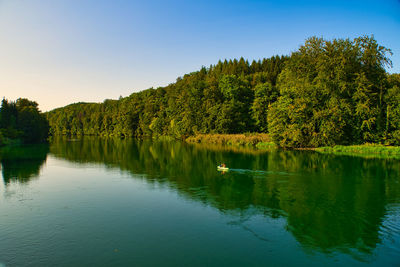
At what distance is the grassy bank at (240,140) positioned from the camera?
62434 mm

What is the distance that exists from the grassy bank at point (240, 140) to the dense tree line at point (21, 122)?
167 feet

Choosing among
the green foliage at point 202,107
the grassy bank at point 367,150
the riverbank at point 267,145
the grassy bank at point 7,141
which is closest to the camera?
the grassy bank at point 367,150

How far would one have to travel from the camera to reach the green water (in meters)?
12.0

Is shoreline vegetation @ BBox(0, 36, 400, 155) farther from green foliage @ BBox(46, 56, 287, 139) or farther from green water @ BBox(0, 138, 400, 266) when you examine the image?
green water @ BBox(0, 138, 400, 266)

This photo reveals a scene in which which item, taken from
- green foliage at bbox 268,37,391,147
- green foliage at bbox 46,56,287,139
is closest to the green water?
green foliage at bbox 268,37,391,147

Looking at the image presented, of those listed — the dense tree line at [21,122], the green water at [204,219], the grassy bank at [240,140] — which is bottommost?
the green water at [204,219]

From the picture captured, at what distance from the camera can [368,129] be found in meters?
48.3

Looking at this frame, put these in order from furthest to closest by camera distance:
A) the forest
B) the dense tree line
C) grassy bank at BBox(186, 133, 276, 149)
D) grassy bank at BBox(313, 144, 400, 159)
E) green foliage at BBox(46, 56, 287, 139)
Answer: green foliage at BBox(46, 56, 287, 139) < the dense tree line < grassy bank at BBox(186, 133, 276, 149) < the forest < grassy bank at BBox(313, 144, 400, 159)

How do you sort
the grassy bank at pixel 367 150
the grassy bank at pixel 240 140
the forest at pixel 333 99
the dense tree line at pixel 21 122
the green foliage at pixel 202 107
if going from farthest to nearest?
1. the green foliage at pixel 202 107
2. the dense tree line at pixel 21 122
3. the grassy bank at pixel 240 140
4. the forest at pixel 333 99
5. the grassy bank at pixel 367 150

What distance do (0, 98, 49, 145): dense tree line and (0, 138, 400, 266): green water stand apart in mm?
58682

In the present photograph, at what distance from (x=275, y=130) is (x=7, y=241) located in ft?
164

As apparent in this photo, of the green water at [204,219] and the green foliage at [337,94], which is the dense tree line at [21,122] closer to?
the green water at [204,219]

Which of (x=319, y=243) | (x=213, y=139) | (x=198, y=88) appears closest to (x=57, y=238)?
(x=319, y=243)

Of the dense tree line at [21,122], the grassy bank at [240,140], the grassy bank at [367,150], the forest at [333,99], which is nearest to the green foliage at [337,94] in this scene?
the forest at [333,99]
